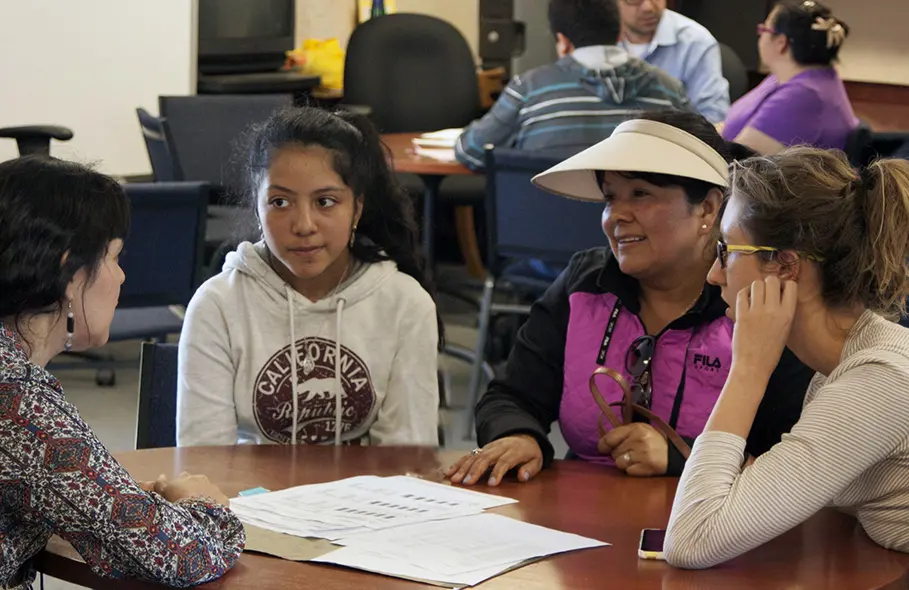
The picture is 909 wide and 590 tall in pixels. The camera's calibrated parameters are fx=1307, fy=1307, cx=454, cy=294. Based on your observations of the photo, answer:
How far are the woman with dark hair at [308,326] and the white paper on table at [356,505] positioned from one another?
1.56 feet

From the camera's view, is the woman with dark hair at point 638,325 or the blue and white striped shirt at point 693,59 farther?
the blue and white striped shirt at point 693,59

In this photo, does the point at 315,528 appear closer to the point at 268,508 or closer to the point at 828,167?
the point at 268,508

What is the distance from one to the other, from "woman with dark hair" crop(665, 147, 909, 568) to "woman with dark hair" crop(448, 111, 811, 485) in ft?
1.02

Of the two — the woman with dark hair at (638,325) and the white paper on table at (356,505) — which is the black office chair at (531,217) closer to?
the woman with dark hair at (638,325)

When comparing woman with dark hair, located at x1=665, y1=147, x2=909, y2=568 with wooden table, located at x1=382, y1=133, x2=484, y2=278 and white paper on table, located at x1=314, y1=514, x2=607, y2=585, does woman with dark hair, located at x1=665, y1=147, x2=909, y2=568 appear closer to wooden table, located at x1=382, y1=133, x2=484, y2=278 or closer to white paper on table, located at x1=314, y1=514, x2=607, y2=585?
white paper on table, located at x1=314, y1=514, x2=607, y2=585

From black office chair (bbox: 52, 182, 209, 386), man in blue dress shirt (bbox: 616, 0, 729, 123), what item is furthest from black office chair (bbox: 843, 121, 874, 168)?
black office chair (bbox: 52, 182, 209, 386)

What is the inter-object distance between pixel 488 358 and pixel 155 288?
184 cm

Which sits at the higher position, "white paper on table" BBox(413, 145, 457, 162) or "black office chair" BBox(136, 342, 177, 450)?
"white paper on table" BBox(413, 145, 457, 162)

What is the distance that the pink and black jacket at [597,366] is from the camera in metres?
2.08

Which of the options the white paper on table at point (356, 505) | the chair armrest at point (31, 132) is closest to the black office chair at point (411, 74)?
the chair armrest at point (31, 132)

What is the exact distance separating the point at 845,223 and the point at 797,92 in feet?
10.8

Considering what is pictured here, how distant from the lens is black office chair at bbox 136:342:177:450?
243cm

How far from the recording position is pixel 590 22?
460 centimetres

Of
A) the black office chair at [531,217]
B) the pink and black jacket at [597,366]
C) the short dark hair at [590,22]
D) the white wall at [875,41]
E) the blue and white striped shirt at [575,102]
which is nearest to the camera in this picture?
the pink and black jacket at [597,366]
